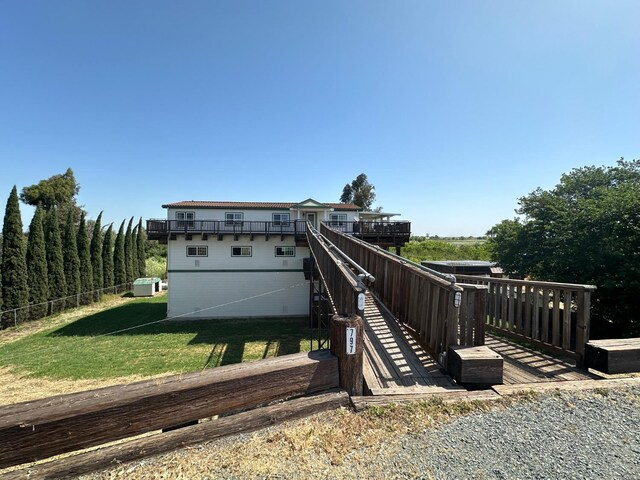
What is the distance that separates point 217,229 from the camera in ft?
56.3

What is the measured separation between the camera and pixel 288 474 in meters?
1.67

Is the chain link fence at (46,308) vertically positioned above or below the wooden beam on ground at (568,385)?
below

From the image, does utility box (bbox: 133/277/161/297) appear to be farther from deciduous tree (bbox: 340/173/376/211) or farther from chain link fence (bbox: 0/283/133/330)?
deciduous tree (bbox: 340/173/376/211)

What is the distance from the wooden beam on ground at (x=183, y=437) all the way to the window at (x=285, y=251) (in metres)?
15.6

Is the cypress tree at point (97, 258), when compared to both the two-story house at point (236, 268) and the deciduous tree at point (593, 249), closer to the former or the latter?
the two-story house at point (236, 268)

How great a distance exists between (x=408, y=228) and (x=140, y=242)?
26384mm

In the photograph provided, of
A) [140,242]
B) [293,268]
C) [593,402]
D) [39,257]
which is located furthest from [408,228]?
[140,242]

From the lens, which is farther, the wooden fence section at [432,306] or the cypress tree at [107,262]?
the cypress tree at [107,262]

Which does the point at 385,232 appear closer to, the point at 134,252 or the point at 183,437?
the point at 183,437

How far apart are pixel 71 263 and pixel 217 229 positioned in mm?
10556

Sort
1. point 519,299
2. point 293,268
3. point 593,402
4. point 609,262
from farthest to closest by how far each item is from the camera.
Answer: point 293,268, point 609,262, point 519,299, point 593,402

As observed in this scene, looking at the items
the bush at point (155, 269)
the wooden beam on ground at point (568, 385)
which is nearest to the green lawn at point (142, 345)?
the wooden beam on ground at point (568, 385)

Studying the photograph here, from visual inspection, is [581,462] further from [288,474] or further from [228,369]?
[228,369]

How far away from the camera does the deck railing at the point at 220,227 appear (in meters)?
16.2
